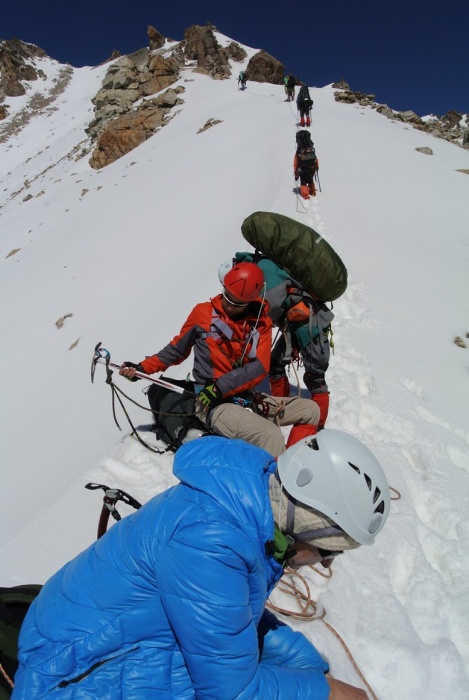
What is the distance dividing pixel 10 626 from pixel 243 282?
234cm

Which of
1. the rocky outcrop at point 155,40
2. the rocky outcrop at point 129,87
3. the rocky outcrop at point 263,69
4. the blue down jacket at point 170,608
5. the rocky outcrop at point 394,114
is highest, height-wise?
the rocky outcrop at point 155,40

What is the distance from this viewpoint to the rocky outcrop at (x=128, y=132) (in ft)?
88.8

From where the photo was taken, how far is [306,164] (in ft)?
34.5

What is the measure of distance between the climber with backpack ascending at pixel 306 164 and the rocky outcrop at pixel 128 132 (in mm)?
19575

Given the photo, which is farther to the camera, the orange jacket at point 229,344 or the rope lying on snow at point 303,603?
the orange jacket at point 229,344

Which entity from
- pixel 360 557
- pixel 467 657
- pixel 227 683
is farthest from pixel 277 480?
pixel 467 657

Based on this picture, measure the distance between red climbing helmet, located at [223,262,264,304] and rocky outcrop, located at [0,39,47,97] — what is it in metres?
77.9

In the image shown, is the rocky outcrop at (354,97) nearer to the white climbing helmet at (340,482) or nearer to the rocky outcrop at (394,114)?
the rocky outcrop at (394,114)

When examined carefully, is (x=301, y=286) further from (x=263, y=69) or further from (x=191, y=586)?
(x=263, y=69)

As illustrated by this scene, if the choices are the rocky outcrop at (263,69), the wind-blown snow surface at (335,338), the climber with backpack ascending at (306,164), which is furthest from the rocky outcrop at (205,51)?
the climber with backpack ascending at (306,164)

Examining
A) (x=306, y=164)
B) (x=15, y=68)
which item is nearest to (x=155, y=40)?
(x=15, y=68)

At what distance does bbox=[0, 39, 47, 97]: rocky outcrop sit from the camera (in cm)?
6228

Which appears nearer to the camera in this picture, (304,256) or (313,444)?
(313,444)

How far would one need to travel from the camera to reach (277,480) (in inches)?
58.5
